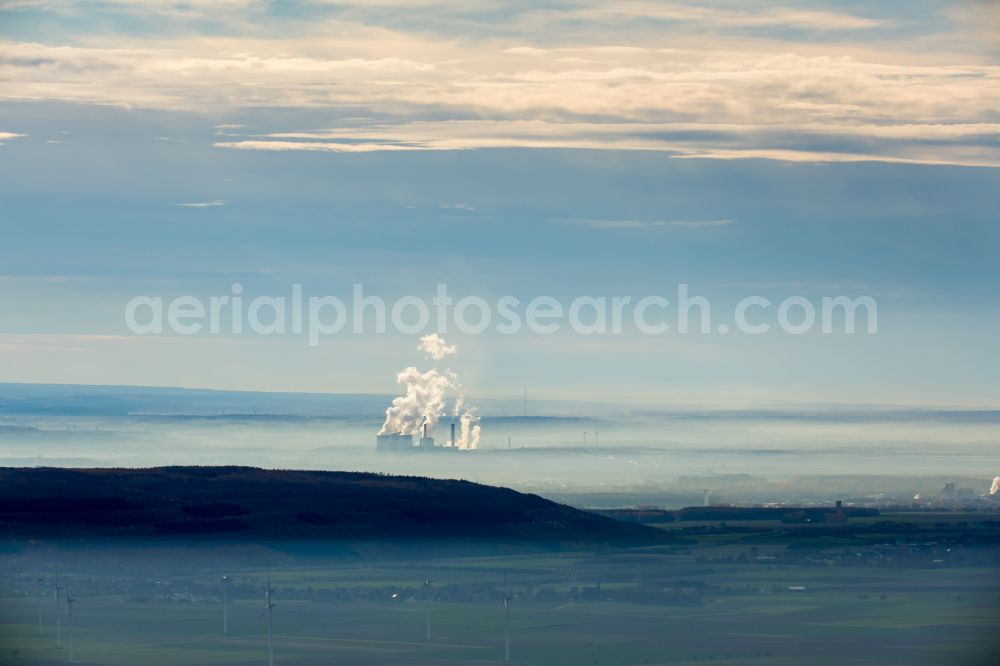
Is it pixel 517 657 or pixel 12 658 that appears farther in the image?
pixel 517 657

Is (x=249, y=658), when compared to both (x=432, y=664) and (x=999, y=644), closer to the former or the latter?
(x=432, y=664)

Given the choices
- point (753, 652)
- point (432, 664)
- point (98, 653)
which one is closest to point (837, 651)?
point (753, 652)

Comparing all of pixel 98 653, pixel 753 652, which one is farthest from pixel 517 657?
pixel 98 653

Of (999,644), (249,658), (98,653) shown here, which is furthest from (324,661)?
(999,644)

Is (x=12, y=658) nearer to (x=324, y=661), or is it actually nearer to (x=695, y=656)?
(x=324, y=661)

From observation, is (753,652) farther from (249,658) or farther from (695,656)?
(249,658)

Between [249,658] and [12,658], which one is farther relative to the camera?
[249,658]

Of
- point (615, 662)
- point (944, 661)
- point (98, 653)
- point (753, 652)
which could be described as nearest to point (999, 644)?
point (944, 661)

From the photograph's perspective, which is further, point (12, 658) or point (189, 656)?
point (189, 656)
